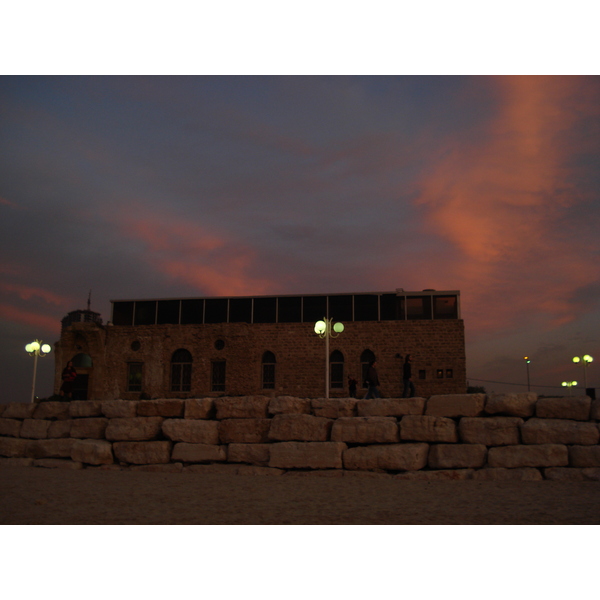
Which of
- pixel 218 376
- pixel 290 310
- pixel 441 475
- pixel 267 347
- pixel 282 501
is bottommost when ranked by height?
pixel 282 501

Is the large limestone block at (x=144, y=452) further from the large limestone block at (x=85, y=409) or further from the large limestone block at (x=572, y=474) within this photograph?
the large limestone block at (x=572, y=474)

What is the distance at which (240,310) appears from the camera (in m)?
32.6

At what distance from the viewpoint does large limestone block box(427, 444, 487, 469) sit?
898cm

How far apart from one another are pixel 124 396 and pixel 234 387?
6430mm

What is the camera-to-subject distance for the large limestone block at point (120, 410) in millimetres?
10523

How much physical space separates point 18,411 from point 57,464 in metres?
1.86

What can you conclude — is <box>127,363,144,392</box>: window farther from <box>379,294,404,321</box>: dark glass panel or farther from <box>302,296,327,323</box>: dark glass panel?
<box>379,294,404,321</box>: dark glass panel

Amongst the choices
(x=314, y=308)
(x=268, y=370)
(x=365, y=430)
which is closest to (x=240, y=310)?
(x=268, y=370)

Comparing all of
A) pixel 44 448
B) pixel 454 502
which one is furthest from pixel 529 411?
pixel 44 448

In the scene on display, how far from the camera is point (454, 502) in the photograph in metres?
7.16

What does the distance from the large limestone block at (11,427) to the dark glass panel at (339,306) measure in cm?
2109

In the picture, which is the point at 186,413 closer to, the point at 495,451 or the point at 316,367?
the point at 495,451

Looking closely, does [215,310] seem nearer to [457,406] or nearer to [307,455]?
[307,455]

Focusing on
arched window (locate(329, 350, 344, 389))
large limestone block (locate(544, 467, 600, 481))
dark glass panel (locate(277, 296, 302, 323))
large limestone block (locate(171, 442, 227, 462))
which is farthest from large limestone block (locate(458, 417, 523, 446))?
dark glass panel (locate(277, 296, 302, 323))
